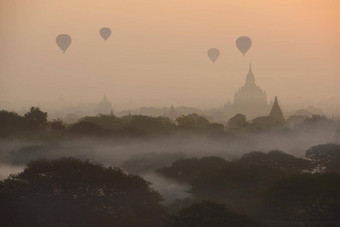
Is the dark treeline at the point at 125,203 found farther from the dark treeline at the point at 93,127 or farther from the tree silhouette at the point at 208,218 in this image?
the dark treeline at the point at 93,127

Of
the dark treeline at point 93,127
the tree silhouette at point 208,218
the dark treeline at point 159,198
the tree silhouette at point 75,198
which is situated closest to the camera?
the tree silhouette at point 208,218

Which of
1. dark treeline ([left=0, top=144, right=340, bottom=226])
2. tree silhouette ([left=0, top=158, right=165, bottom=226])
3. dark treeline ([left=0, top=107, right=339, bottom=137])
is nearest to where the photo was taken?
dark treeline ([left=0, top=144, right=340, bottom=226])

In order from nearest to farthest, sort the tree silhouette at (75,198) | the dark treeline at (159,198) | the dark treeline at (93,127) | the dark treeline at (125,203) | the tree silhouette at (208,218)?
1. the tree silhouette at (208,218)
2. the dark treeline at (125,203)
3. the dark treeline at (159,198)
4. the tree silhouette at (75,198)
5. the dark treeline at (93,127)

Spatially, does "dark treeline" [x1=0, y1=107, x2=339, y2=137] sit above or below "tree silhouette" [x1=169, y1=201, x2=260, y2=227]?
above

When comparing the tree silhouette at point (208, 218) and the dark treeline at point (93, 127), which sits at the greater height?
the dark treeline at point (93, 127)

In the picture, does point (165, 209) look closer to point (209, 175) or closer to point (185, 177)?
point (209, 175)

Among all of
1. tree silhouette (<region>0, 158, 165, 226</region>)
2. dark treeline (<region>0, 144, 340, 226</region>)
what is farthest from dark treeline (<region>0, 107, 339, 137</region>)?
dark treeline (<region>0, 144, 340, 226</region>)

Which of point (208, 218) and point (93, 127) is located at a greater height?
point (93, 127)

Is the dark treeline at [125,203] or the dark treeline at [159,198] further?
the dark treeline at [159,198]

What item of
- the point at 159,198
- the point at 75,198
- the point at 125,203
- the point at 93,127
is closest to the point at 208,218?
the point at 159,198

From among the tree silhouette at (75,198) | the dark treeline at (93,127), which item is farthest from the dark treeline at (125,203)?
the dark treeline at (93,127)

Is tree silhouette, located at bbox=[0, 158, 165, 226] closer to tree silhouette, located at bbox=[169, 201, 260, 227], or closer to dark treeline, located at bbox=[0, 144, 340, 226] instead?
dark treeline, located at bbox=[0, 144, 340, 226]

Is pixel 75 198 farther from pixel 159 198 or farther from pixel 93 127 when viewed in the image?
pixel 93 127
